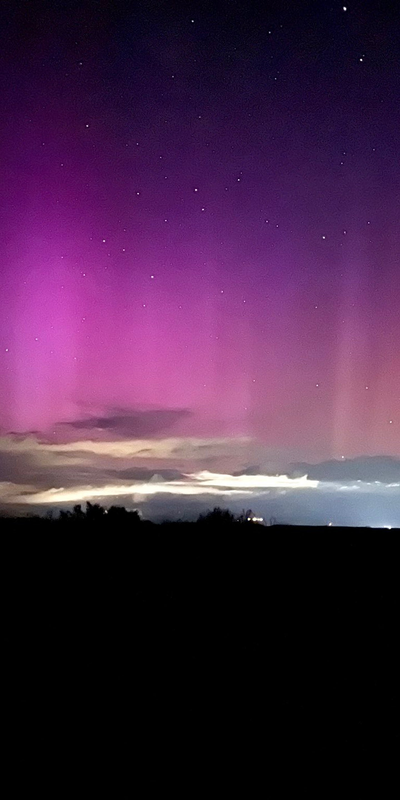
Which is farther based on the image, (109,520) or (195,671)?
(109,520)

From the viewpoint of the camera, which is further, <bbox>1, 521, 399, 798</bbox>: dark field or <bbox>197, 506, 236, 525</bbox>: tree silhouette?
<bbox>197, 506, 236, 525</bbox>: tree silhouette

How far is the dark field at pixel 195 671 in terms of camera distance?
5844 mm

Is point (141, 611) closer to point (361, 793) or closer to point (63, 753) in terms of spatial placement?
point (63, 753)

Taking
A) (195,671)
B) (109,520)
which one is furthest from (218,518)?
(195,671)

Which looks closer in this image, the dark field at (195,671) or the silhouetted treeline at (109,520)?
the dark field at (195,671)

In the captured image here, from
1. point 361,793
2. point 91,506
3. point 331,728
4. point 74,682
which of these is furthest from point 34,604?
point 91,506

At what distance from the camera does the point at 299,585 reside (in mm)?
11586

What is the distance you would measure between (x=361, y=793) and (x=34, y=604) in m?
5.89

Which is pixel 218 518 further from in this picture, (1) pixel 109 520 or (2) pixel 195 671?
(2) pixel 195 671

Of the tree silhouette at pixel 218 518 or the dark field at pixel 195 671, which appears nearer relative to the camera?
the dark field at pixel 195 671

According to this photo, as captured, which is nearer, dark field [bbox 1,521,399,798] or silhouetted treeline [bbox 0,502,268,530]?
dark field [bbox 1,521,399,798]

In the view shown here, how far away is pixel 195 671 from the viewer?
7.89 m

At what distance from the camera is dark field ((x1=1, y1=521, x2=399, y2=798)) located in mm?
5844

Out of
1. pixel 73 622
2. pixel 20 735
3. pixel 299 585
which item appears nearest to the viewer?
pixel 20 735
